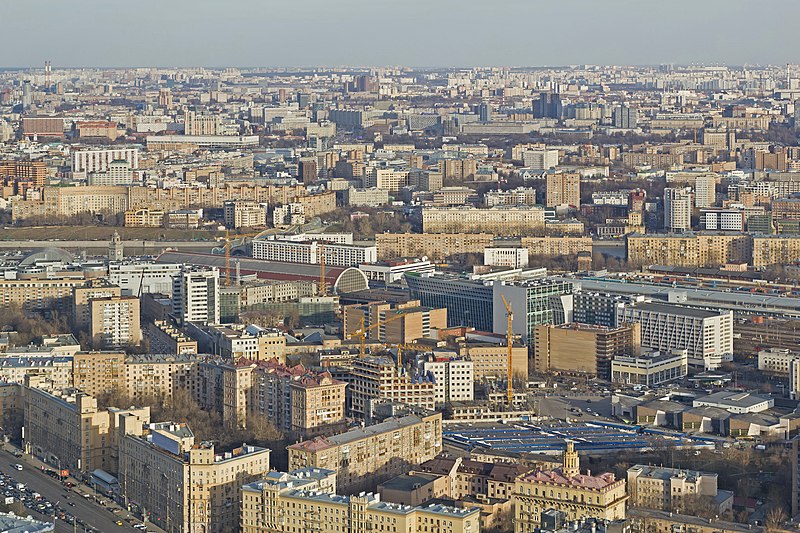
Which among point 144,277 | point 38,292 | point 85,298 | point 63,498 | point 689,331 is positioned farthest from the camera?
point 144,277

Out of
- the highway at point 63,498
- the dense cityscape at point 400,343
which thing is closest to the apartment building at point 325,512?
the dense cityscape at point 400,343

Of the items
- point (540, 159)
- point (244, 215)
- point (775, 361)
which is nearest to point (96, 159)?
point (244, 215)

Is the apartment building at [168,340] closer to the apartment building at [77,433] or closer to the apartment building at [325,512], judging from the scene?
the apartment building at [77,433]

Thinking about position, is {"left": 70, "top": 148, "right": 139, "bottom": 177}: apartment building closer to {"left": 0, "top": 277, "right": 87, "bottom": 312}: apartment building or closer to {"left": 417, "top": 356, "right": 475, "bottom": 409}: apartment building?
{"left": 0, "top": 277, "right": 87, "bottom": 312}: apartment building

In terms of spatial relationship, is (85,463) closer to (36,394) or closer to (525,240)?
(36,394)

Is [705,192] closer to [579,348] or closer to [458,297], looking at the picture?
[458,297]

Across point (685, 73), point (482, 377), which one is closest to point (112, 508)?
point (482, 377)
